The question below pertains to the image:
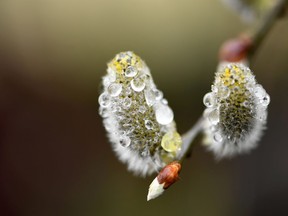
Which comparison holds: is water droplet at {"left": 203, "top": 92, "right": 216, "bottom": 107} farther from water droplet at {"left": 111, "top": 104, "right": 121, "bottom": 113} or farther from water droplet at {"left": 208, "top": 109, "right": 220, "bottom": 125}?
water droplet at {"left": 111, "top": 104, "right": 121, "bottom": 113}

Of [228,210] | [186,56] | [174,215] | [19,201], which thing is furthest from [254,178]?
[19,201]

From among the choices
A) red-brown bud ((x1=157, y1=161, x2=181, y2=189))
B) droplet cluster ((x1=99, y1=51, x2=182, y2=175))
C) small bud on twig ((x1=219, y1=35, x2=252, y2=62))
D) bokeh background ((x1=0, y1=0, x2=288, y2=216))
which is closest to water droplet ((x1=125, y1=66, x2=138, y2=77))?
droplet cluster ((x1=99, y1=51, x2=182, y2=175))

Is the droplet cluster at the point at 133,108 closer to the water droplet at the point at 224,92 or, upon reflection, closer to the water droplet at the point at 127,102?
the water droplet at the point at 127,102

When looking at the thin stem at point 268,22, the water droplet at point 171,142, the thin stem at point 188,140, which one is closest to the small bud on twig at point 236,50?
the thin stem at point 268,22

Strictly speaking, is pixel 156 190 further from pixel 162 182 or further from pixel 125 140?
pixel 125 140

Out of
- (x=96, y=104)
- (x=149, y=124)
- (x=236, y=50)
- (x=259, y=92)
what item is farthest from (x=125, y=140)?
(x=96, y=104)
